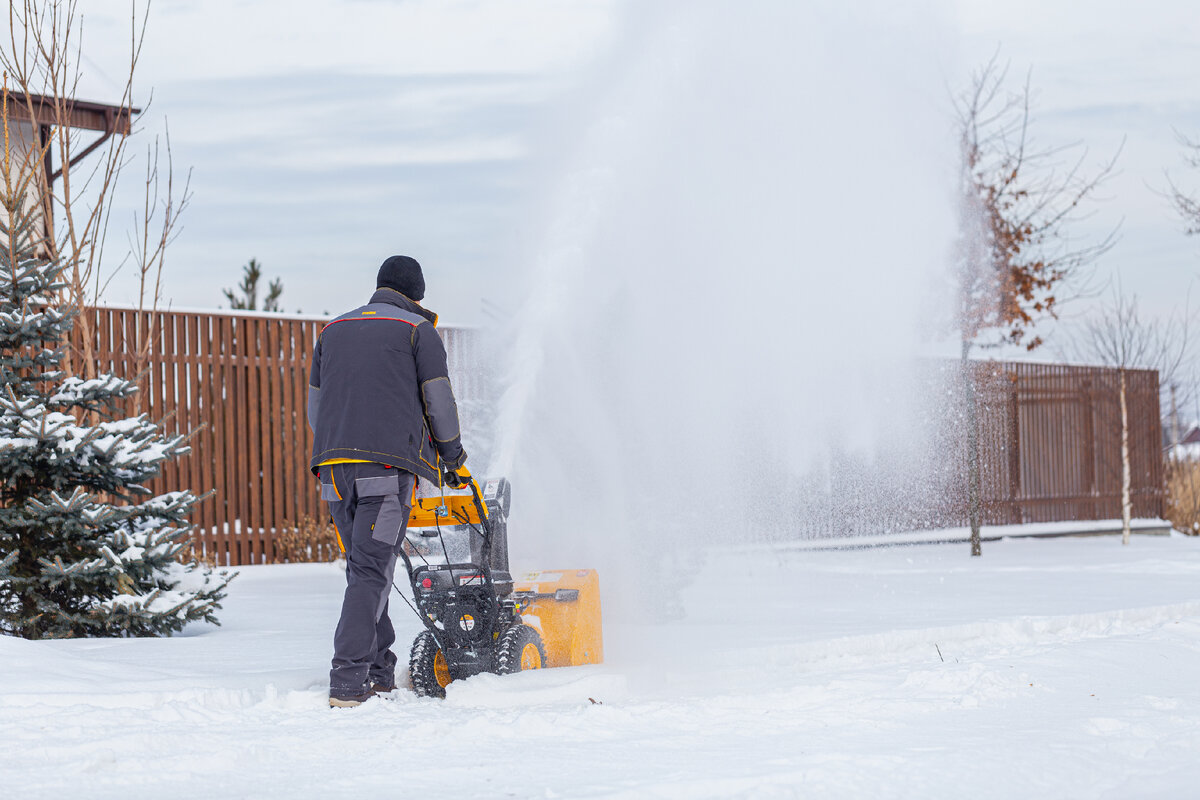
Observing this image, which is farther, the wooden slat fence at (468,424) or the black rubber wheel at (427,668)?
the wooden slat fence at (468,424)

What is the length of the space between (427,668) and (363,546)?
2.06 ft

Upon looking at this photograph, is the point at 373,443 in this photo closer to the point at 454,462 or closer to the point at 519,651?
the point at 454,462

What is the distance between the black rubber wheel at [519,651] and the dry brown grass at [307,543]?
7.69 m

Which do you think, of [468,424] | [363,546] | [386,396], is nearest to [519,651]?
[363,546]

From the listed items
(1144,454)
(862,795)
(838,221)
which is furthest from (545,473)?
(1144,454)

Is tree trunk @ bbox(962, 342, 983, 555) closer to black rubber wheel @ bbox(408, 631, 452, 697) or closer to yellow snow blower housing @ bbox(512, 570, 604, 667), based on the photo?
yellow snow blower housing @ bbox(512, 570, 604, 667)

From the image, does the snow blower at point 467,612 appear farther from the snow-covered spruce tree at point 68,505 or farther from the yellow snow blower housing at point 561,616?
the snow-covered spruce tree at point 68,505

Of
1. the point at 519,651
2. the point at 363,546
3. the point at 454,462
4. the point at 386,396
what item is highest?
the point at 386,396

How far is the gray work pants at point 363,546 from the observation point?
455 cm

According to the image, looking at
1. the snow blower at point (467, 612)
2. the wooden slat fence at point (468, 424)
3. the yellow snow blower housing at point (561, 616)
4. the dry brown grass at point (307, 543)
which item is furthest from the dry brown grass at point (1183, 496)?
the snow blower at point (467, 612)

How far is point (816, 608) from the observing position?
27.5 ft

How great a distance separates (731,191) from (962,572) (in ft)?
14.4

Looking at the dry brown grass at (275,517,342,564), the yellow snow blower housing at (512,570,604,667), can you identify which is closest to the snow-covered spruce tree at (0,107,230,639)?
the yellow snow blower housing at (512,570,604,667)

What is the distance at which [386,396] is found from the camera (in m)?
4.68
